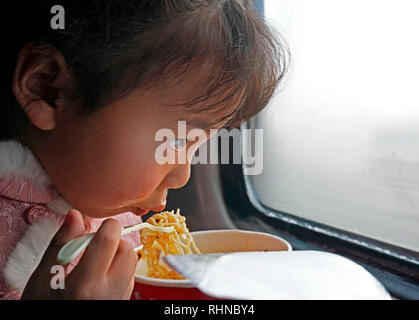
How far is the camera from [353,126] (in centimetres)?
75

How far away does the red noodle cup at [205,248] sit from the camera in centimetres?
52

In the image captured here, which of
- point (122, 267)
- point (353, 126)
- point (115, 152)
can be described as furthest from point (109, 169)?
point (353, 126)

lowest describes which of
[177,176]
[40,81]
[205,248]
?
[205,248]

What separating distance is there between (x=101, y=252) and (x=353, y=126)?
46 centimetres

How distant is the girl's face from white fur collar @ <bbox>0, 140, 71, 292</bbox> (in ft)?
0.06

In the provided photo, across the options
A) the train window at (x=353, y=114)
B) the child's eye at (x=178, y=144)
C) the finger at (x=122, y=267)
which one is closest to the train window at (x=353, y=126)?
the train window at (x=353, y=114)

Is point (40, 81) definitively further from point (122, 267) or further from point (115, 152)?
point (122, 267)

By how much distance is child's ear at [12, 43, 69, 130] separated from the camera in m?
0.57

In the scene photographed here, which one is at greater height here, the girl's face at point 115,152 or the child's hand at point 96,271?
the girl's face at point 115,152

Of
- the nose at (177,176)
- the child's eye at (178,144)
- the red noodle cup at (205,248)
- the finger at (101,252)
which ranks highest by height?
the child's eye at (178,144)

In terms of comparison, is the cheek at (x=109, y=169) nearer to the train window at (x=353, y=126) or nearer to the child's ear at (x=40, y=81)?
the child's ear at (x=40, y=81)

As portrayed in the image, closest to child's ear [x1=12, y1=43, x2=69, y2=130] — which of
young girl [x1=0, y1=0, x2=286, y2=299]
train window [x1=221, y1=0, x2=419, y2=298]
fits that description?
young girl [x1=0, y1=0, x2=286, y2=299]

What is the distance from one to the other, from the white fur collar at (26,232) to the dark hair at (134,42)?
102mm

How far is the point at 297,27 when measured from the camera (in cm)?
78
